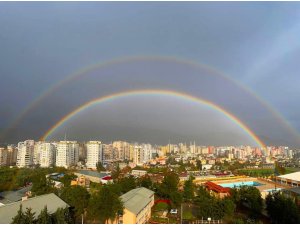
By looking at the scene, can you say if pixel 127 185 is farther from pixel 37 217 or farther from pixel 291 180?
pixel 291 180

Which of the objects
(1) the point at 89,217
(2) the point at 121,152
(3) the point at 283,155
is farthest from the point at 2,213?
Answer: (3) the point at 283,155

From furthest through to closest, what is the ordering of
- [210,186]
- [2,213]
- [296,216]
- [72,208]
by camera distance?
[210,186] < [72,208] < [296,216] < [2,213]

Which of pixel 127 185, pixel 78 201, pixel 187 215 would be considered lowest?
pixel 187 215

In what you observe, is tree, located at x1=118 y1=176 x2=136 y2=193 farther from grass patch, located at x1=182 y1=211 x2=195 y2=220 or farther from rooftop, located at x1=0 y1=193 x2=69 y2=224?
rooftop, located at x1=0 y1=193 x2=69 y2=224

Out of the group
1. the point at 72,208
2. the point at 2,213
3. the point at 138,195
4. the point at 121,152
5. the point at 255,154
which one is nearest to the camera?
the point at 2,213

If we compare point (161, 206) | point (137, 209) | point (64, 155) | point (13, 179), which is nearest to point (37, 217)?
point (137, 209)

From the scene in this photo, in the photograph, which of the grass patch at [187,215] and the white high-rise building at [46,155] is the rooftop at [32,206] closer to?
the grass patch at [187,215]

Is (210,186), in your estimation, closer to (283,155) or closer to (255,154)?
(255,154)
